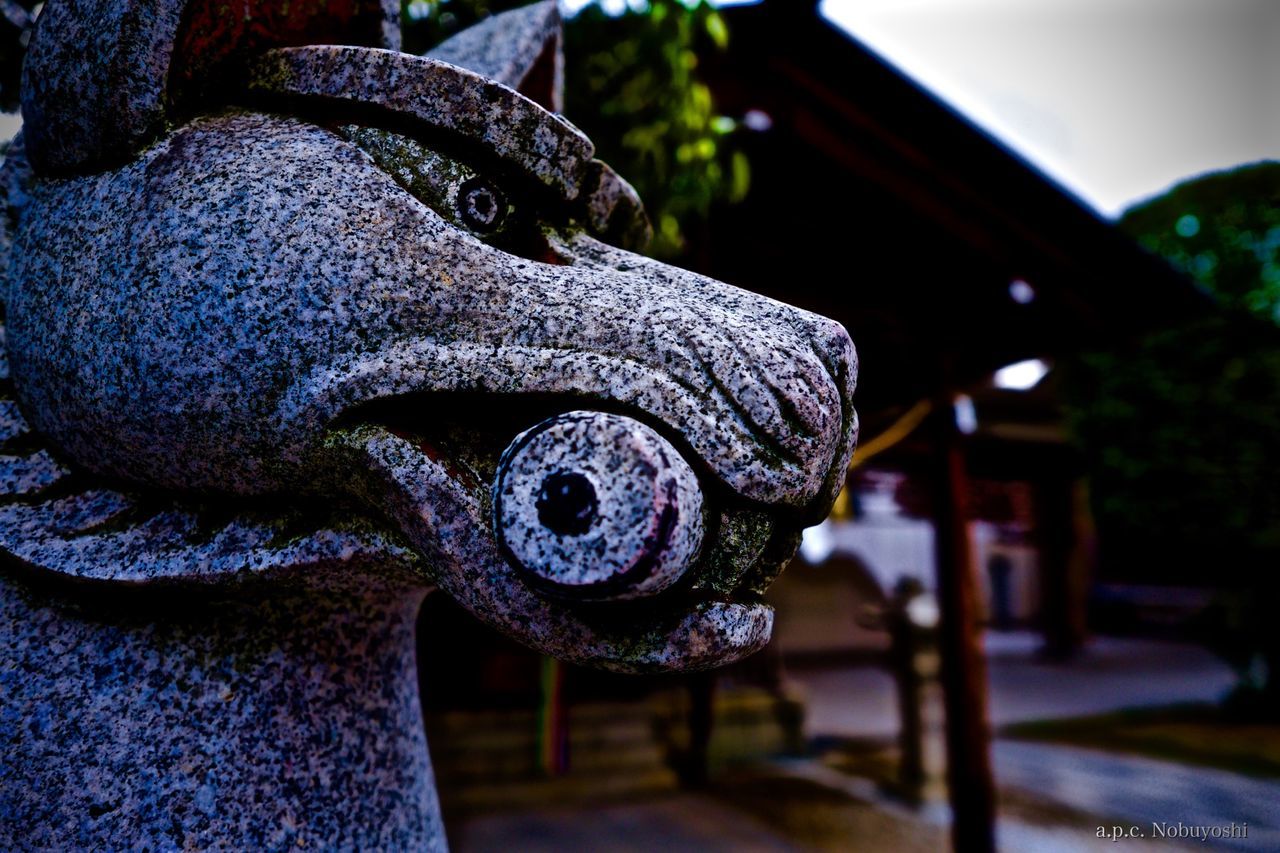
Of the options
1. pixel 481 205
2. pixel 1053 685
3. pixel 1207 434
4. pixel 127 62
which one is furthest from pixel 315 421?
pixel 1053 685

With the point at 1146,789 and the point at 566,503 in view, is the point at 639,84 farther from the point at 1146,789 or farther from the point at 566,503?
the point at 1146,789

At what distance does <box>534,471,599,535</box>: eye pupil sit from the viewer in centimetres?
60

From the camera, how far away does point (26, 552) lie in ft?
2.67

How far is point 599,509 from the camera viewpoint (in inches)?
23.3

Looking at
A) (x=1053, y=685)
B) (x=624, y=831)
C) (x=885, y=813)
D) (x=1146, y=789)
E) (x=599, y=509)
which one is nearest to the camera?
(x=599, y=509)

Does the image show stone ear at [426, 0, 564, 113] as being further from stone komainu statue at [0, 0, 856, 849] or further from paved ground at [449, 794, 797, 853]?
paved ground at [449, 794, 797, 853]

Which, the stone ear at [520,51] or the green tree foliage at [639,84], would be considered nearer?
the stone ear at [520,51]

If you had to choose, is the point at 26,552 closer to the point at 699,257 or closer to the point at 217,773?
the point at 217,773

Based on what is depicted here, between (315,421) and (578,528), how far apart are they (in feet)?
0.99

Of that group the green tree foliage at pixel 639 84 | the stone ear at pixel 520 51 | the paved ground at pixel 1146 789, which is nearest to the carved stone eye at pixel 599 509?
the stone ear at pixel 520 51

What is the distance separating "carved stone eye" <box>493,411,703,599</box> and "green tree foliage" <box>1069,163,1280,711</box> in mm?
6667

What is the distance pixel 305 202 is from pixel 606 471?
42 centimetres

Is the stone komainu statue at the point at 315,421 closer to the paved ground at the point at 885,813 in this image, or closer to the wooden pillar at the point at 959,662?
the paved ground at the point at 885,813

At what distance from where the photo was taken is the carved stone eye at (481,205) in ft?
2.62
